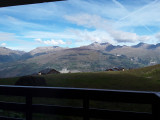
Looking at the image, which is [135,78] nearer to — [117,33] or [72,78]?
[72,78]

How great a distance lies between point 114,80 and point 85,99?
451 centimetres

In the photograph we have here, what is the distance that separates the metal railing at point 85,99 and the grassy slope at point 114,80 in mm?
3726

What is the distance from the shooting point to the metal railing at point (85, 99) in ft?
2.96

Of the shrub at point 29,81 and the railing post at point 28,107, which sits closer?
the railing post at point 28,107

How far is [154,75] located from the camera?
5.78 m

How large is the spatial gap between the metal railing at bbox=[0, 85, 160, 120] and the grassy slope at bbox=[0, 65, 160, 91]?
12.2 ft

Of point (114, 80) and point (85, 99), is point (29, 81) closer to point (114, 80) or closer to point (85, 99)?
point (114, 80)

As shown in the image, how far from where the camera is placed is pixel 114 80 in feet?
17.5

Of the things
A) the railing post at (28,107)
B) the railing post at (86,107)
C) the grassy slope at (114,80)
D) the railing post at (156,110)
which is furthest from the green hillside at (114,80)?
the railing post at (156,110)

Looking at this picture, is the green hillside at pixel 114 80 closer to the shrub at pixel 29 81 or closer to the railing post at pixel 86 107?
the shrub at pixel 29 81

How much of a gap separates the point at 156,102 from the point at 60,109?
57 cm

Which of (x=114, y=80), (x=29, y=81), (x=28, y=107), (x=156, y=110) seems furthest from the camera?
(x=114, y=80)

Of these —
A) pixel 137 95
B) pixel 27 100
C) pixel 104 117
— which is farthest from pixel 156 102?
pixel 27 100

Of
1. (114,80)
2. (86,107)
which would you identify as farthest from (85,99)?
(114,80)
